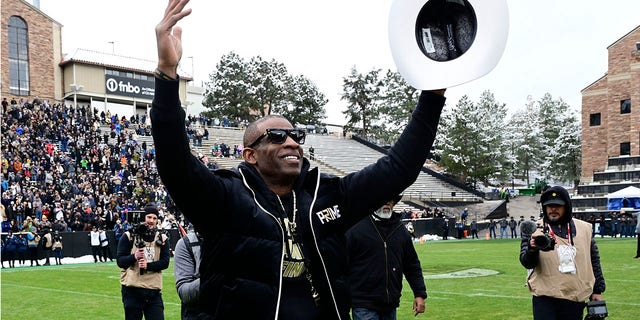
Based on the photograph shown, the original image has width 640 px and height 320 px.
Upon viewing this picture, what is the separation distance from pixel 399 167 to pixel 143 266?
5246mm

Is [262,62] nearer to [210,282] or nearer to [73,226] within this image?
[73,226]

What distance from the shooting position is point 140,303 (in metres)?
7.64

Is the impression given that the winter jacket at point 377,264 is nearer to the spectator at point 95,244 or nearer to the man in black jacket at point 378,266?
the man in black jacket at point 378,266

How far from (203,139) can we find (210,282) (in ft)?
156

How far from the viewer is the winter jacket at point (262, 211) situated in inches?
98.4

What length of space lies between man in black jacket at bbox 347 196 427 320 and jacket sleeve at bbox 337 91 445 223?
3.38 m

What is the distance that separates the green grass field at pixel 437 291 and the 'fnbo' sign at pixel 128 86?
31.0 m

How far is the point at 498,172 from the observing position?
7094 cm

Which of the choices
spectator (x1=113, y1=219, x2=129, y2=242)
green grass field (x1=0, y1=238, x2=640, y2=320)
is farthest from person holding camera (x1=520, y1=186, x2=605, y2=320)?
spectator (x1=113, y1=219, x2=129, y2=242)

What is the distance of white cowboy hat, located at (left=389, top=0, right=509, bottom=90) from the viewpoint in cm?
267

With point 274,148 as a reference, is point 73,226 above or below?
below

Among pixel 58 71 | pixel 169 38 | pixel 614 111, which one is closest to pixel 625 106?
pixel 614 111

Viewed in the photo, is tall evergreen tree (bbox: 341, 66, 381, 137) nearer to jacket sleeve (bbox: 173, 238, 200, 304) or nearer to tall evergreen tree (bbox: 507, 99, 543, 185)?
tall evergreen tree (bbox: 507, 99, 543, 185)

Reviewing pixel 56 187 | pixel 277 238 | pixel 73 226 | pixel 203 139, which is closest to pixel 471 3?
pixel 277 238
